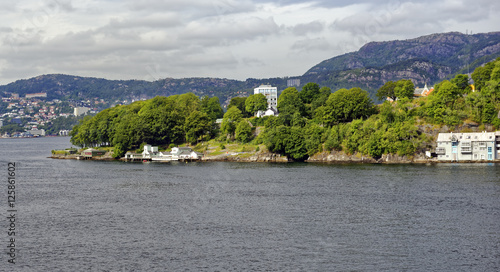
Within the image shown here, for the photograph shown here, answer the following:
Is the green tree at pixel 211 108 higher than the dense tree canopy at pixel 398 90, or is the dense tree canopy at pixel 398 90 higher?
the dense tree canopy at pixel 398 90

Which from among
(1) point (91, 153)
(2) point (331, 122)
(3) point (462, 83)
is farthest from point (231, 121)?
(3) point (462, 83)

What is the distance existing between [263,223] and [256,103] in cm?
9433

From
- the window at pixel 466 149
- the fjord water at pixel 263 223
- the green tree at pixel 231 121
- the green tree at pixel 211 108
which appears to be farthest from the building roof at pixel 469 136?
the green tree at pixel 211 108

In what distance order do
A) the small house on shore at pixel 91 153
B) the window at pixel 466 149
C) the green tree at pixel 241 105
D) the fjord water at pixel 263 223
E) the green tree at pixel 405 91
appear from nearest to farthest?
the fjord water at pixel 263 223
the window at pixel 466 149
the green tree at pixel 405 91
the small house on shore at pixel 91 153
the green tree at pixel 241 105

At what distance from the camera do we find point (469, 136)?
90.6 m

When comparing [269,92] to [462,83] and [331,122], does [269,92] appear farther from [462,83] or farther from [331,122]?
[462,83]

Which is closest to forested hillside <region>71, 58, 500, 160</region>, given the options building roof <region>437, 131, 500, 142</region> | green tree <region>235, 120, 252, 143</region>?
green tree <region>235, 120, 252, 143</region>

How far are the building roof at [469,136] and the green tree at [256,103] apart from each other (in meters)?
54.4

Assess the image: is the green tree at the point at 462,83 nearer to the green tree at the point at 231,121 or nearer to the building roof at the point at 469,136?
the building roof at the point at 469,136

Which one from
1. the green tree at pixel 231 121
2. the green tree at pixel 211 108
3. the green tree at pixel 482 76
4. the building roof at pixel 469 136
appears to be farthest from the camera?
the green tree at pixel 211 108

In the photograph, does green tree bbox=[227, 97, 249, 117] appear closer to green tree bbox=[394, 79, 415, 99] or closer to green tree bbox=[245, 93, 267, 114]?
green tree bbox=[245, 93, 267, 114]

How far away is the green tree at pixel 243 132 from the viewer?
114m

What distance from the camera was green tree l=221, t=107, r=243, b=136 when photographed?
4695 inches

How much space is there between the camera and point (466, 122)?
3839 inches
